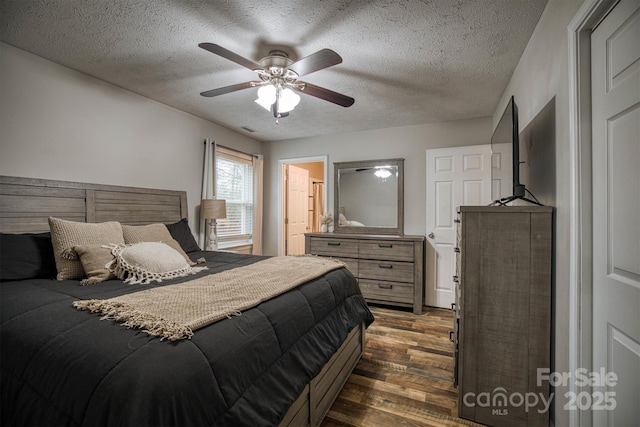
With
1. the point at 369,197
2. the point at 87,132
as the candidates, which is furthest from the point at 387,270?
the point at 87,132

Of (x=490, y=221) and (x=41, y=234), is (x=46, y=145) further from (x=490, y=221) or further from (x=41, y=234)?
(x=490, y=221)

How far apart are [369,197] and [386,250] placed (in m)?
0.92

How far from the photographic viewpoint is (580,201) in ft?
4.06

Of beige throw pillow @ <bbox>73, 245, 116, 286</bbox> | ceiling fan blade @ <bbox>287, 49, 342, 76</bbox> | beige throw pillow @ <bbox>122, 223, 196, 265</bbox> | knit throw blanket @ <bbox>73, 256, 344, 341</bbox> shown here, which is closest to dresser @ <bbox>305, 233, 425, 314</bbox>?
knit throw blanket @ <bbox>73, 256, 344, 341</bbox>

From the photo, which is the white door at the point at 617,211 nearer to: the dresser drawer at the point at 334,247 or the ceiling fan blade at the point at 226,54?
the ceiling fan blade at the point at 226,54

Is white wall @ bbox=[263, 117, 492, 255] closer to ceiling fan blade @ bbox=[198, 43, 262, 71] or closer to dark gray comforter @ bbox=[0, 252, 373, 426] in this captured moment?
ceiling fan blade @ bbox=[198, 43, 262, 71]

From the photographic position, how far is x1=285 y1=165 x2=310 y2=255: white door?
509 cm

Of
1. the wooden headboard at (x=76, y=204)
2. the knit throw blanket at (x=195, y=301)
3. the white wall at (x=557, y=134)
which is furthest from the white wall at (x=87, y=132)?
the white wall at (x=557, y=134)

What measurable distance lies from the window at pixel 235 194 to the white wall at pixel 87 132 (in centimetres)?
43

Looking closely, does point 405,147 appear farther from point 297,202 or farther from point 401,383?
point 401,383

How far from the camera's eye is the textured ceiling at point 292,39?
1.72m

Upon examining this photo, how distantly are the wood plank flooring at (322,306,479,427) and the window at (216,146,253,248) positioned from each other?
2425 mm

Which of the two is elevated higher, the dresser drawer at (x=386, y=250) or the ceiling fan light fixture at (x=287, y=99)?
the ceiling fan light fixture at (x=287, y=99)

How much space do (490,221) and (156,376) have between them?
1.73 m
